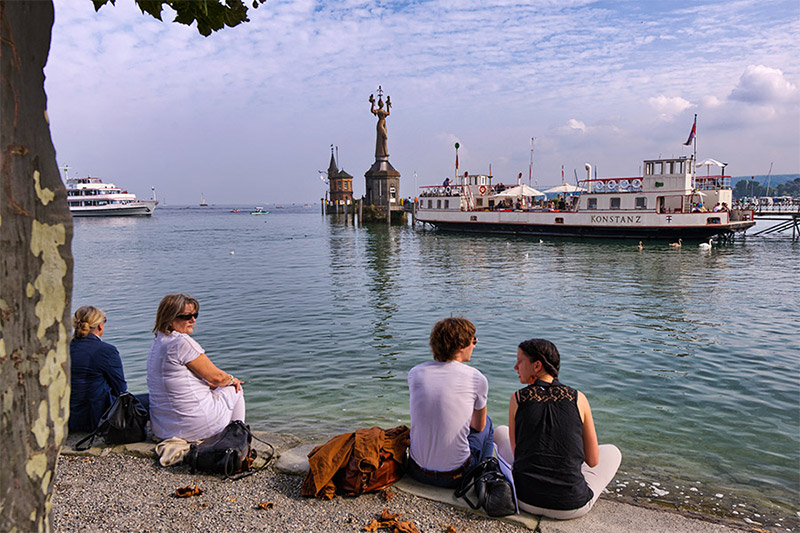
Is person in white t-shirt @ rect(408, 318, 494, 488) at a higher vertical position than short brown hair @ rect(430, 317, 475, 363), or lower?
lower

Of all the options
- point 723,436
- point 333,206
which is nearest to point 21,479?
point 723,436

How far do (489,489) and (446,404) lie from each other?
0.65m

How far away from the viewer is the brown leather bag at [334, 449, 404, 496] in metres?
4.27

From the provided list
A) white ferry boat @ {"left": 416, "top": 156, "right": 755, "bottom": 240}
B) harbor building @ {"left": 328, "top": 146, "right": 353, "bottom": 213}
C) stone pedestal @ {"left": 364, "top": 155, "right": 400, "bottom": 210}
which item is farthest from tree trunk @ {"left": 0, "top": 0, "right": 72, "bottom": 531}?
harbor building @ {"left": 328, "top": 146, "right": 353, "bottom": 213}

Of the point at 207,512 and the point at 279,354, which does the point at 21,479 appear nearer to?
the point at 207,512

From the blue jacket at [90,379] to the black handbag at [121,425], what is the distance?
0.61 feet

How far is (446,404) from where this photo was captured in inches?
167

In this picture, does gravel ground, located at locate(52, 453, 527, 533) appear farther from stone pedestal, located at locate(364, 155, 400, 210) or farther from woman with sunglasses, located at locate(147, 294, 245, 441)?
stone pedestal, located at locate(364, 155, 400, 210)

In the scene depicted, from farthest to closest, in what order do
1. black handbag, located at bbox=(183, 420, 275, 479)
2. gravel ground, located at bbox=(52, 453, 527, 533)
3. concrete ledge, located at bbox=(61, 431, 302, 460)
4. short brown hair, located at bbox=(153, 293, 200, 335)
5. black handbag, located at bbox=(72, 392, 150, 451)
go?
black handbag, located at bbox=(72, 392, 150, 451), concrete ledge, located at bbox=(61, 431, 302, 460), short brown hair, located at bbox=(153, 293, 200, 335), black handbag, located at bbox=(183, 420, 275, 479), gravel ground, located at bbox=(52, 453, 527, 533)

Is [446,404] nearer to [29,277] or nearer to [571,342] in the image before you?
[29,277]

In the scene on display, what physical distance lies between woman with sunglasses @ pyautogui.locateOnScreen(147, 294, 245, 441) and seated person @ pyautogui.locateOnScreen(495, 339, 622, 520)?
2674 mm

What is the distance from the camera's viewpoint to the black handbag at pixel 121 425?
514cm

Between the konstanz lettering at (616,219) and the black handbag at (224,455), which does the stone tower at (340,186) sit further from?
the black handbag at (224,455)

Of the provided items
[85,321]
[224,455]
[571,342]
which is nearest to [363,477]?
[224,455]
